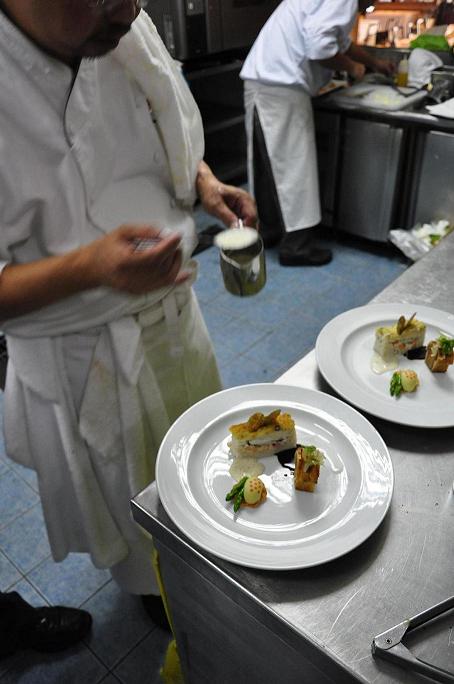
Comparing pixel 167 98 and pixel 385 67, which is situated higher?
pixel 167 98

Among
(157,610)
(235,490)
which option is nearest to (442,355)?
(235,490)

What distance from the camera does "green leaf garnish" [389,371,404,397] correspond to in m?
0.98

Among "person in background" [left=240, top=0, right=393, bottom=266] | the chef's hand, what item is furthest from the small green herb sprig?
"person in background" [left=240, top=0, right=393, bottom=266]

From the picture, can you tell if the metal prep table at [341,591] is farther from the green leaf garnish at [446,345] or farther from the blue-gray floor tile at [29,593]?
the blue-gray floor tile at [29,593]

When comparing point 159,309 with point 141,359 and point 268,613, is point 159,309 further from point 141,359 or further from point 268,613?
point 268,613

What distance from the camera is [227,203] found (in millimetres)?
1269

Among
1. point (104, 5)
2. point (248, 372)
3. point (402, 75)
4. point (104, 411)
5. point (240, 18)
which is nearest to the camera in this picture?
point (104, 5)

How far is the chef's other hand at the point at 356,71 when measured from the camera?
3.10 metres

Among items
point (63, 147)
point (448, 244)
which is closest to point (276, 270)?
point (448, 244)

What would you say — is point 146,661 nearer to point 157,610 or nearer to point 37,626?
point 157,610

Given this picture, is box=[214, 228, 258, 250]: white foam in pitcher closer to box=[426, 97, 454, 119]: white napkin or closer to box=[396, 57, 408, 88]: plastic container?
box=[426, 97, 454, 119]: white napkin

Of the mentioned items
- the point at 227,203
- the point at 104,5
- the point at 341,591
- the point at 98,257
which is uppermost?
the point at 104,5

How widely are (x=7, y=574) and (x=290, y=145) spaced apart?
8.38ft

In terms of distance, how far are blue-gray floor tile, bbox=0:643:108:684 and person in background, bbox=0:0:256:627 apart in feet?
0.81
